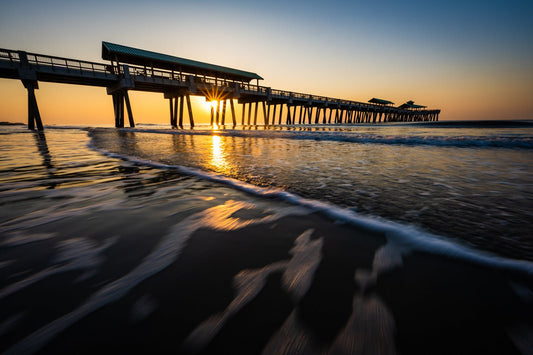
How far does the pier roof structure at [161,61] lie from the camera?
18.1 meters

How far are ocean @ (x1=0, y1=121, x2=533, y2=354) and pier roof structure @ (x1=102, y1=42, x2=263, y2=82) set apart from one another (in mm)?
21433

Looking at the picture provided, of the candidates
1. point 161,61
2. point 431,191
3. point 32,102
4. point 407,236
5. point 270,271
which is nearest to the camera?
point 270,271

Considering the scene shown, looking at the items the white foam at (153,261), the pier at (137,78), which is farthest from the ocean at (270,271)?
the pier at (137,78)

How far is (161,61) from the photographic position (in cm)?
2008

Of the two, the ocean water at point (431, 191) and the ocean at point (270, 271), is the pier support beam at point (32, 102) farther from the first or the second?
the ocean at point (270, 271)

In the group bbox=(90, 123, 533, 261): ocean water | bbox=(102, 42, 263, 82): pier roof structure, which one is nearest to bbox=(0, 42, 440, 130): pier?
bbox=(102, 42, 263, 82): pier roof structure

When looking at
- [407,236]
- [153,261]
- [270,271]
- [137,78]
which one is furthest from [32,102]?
[407,236]

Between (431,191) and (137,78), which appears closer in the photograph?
(431,191)

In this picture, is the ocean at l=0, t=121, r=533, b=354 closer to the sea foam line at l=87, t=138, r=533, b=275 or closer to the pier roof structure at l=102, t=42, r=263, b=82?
the sea foam line at l=87, t=138, r=533, b=275

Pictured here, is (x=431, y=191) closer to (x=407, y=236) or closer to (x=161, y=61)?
(x=407, y=236)

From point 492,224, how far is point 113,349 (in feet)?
7.11

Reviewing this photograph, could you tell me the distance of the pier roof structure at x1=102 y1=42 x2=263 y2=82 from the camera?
59.3 ft

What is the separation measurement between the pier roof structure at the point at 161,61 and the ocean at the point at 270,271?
21.4 meters

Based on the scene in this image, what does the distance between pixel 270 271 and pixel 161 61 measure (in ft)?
80.1
